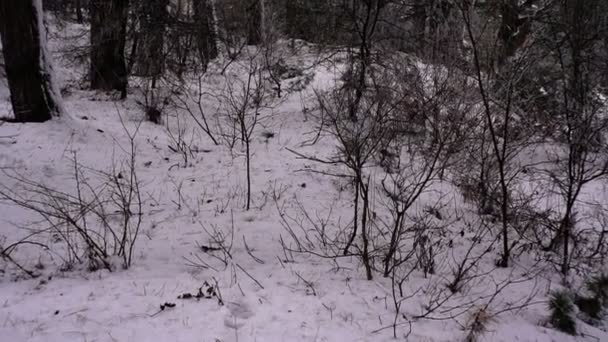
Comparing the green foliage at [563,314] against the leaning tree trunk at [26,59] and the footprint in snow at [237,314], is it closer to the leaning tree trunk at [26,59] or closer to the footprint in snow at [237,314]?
the footprint in snow at [237,314]

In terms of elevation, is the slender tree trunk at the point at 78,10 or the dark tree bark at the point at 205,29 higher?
the slender tree trunk at the point at 78,10

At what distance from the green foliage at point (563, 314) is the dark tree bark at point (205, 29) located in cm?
912

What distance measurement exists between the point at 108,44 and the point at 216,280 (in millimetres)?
7769

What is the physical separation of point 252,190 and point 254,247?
1.44 meters

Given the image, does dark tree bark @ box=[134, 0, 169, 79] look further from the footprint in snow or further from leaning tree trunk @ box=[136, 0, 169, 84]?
the footprint in snow

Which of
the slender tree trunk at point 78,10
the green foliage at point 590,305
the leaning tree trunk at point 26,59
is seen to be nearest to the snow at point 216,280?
the green foliage at point 590,305

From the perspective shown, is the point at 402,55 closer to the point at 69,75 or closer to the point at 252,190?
the point at 252,190

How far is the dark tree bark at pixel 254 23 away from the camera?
458 inches

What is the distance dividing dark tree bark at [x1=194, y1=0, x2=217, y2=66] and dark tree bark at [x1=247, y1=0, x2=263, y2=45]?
1288 millimetres

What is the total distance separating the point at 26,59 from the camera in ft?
17.4

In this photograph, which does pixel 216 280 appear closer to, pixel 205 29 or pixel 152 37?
pixel 152 37

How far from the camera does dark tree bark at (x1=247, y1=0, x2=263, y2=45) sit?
1163 cm

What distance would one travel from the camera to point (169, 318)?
8.51 ft

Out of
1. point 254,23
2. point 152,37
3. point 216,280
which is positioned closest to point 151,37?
point 152,37
